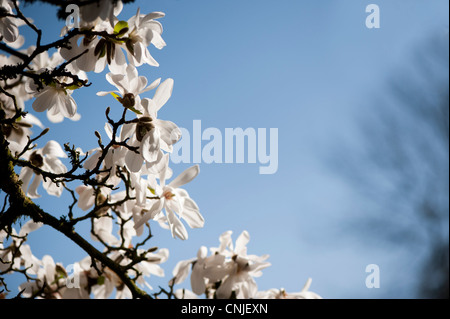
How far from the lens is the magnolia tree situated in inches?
21.0

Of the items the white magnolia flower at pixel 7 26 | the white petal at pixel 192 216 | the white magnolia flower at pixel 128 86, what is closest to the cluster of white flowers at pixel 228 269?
the white petal at pixel 192 216

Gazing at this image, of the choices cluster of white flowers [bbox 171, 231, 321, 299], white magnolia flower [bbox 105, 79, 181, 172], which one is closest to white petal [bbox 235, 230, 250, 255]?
cluster of white flowers [bbox 171, 231, 321, 299]

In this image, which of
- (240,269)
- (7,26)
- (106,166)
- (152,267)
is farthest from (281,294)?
(7,26)

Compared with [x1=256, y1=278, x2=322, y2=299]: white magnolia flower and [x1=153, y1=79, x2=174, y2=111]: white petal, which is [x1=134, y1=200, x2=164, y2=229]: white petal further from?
[x1=256, y1=278, x2=322, y2=299]: white magnolia flower

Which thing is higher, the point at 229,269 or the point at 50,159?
the point at 50,159

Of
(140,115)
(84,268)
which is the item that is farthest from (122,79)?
(84,268)

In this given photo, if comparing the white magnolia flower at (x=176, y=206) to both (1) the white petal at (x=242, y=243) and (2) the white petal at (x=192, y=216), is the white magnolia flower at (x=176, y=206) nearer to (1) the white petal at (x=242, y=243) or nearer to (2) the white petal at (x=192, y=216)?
(2) the white petal at (x=192, y=216)

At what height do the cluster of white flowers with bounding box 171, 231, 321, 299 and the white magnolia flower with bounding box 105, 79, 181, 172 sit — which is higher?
the white magnolia flower with bounding box 105, 79, 181, 172

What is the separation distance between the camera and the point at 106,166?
64cm

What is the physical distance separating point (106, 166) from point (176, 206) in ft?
0.41

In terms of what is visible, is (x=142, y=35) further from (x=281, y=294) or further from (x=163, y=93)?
(x=281, y=294)

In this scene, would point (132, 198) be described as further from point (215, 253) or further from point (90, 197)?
point (215, 253)

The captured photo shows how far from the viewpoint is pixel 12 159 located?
0.57m
